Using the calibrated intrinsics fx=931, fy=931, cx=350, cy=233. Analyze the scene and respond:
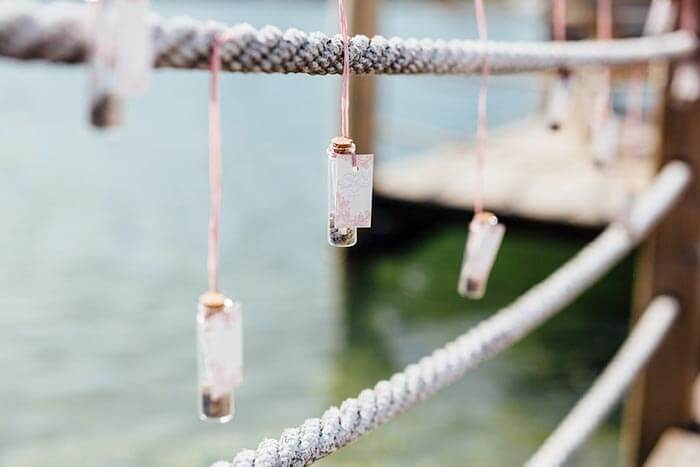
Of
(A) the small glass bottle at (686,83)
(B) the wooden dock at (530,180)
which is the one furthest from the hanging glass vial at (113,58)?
(B) the wooden dock at (530,180)

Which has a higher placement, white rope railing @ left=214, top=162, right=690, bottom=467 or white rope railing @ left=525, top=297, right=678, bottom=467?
white rope railing @ left=214, top=162, right=690, bottom=467

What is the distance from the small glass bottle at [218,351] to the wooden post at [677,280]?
60.2 inches

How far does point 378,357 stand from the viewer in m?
5.87

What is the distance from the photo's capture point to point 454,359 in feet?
3.84

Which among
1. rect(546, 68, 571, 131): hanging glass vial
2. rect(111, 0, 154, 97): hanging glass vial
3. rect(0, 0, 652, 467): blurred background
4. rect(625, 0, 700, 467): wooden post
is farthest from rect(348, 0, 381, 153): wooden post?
rect(111, 0, 154, 97): hanging glass vial

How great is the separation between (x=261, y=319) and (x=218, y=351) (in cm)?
580

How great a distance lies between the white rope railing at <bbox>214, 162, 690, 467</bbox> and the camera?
85cm

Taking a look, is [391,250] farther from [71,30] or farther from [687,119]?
[71,30]

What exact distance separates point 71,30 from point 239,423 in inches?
178

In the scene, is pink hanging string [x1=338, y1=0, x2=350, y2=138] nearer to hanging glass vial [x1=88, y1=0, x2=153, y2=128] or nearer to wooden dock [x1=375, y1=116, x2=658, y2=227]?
hanging glass vial [x1=88, y1=0, x2=153, y2=128]

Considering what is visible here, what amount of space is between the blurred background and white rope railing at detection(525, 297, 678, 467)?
8.20 ft

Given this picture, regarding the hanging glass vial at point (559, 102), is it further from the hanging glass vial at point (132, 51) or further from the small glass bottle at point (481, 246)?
the hanging glass vial at point (132, 51)

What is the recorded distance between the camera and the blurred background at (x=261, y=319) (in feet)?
15.7

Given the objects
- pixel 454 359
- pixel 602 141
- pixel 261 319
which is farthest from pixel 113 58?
pixel 261 319
